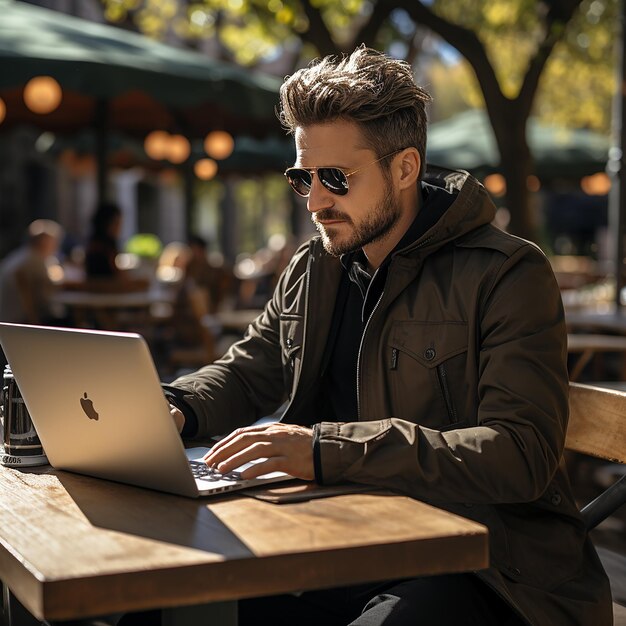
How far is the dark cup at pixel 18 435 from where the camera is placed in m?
2.41

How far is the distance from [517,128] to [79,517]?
22.9 feet

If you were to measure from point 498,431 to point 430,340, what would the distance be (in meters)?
0.33

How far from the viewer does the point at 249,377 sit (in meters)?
3.05

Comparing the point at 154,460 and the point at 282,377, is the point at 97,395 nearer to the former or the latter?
the point at 154,460

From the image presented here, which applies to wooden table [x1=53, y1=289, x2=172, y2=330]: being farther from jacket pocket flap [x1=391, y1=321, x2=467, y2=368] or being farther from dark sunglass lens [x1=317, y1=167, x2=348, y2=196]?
jacket pocket flap [x1=391, y1=321, x2=467, y2=368]

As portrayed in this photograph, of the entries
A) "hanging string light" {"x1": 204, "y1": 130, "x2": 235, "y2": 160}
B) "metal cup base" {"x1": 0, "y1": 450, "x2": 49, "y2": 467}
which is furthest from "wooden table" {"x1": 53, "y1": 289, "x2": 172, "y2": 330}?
"metal cup base" {"x1": 0, "y1": 450, "x2": 49, "y2": 467}

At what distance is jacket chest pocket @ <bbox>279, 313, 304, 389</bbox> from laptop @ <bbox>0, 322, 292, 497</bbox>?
551mm

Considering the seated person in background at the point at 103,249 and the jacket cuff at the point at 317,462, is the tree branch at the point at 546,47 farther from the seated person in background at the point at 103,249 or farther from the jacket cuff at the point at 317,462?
the jacket cuff at the point at 317,462

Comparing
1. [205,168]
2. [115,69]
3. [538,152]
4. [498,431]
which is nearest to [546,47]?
[115,69]

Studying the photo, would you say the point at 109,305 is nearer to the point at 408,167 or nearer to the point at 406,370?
the point at 408,167

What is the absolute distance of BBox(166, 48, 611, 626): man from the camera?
2166mm

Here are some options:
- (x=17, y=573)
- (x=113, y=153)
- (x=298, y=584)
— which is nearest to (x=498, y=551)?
(x=298, y=584)

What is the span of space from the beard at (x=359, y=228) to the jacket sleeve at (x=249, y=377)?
0.29m

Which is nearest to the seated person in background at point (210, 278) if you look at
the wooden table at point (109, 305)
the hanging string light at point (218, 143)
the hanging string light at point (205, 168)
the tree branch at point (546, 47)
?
the wooden table at point (109, 305)
